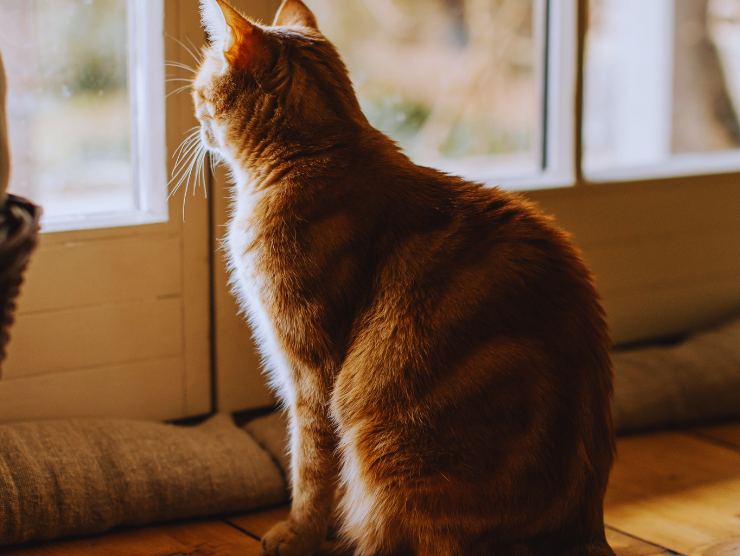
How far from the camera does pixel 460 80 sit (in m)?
2.33

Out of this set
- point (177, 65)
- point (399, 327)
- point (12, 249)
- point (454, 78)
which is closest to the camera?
point (12, 249)

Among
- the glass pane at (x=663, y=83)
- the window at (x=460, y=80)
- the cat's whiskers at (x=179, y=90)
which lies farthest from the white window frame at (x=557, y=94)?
the cat's whiskers at (x=179, y=90)

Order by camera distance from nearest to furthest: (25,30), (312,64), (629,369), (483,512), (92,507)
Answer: (483,512) < (312,64) < (92,507) < (25,30) < (629,369)

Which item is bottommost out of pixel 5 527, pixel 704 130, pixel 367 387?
pixel 5 527

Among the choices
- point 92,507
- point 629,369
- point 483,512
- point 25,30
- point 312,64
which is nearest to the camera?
point 483,512

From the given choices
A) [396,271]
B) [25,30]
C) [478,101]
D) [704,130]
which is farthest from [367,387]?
[704,130]

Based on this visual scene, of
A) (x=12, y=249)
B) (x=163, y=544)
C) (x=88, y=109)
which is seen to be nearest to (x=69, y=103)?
(x=88, y=109)

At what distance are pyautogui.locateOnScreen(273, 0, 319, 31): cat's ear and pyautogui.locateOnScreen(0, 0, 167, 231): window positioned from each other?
0.27 m

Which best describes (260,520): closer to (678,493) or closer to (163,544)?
(163,544)

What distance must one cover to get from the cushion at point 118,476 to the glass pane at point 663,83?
3.93 ft

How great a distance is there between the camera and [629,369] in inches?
90.0

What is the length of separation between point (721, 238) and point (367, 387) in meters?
1.44

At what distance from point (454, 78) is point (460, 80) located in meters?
0.02

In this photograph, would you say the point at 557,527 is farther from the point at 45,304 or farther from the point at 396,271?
the point at 45,304
